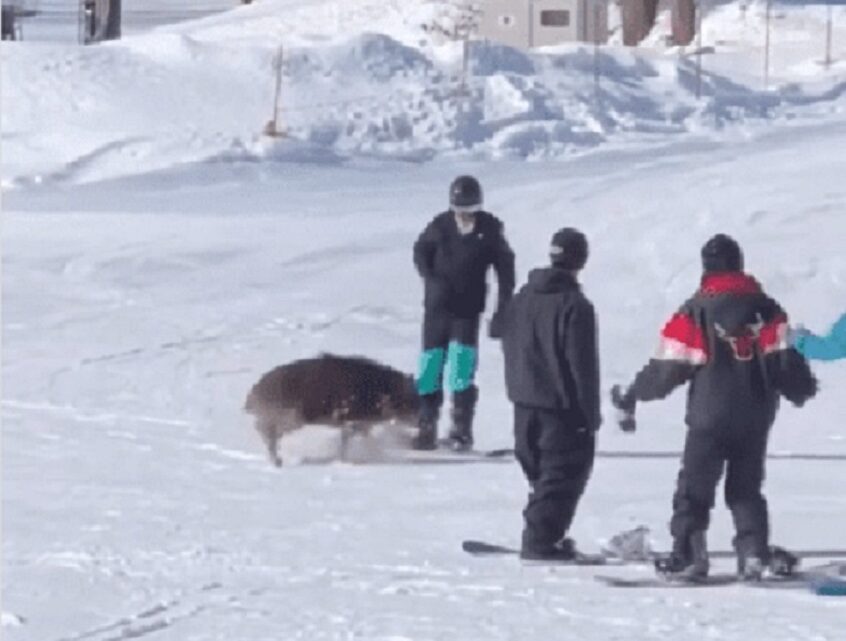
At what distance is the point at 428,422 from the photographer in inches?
457

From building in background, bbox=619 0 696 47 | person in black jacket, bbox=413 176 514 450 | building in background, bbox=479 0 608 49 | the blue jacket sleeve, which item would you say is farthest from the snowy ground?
building in background, bbox=479 0 608 49

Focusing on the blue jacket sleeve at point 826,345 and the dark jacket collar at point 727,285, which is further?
the blue jacket sleeve at point 826,345

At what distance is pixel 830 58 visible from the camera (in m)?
40.1

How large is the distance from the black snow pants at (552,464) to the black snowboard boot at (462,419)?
259cm

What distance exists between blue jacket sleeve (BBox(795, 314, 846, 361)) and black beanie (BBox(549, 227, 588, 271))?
2.94 feet

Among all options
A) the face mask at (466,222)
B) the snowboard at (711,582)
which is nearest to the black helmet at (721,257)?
the snowboard at (711,582)

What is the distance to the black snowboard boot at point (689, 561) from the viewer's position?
8.52 metres

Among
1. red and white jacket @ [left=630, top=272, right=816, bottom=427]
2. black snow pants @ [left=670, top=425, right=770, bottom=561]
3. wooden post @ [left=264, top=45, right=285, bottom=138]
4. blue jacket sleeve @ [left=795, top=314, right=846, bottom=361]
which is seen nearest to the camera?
red and white jacket @ [left=630, top=272, right=816, bottom=427]

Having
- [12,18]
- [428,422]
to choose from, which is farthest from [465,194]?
[12,18]

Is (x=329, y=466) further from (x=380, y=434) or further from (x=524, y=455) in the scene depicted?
(x=524, y=455)

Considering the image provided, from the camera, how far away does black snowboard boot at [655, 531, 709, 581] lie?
8516 millimetres

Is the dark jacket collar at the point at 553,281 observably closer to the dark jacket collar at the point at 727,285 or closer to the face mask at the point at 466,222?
the dark jacket collar at the point at 727,285

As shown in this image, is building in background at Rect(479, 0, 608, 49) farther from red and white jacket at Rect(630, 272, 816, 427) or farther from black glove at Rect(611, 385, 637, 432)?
red and white jacket at Rect(630, 272, 816, 427)

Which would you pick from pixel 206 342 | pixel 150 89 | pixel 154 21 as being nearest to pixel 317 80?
pixel 150 89
